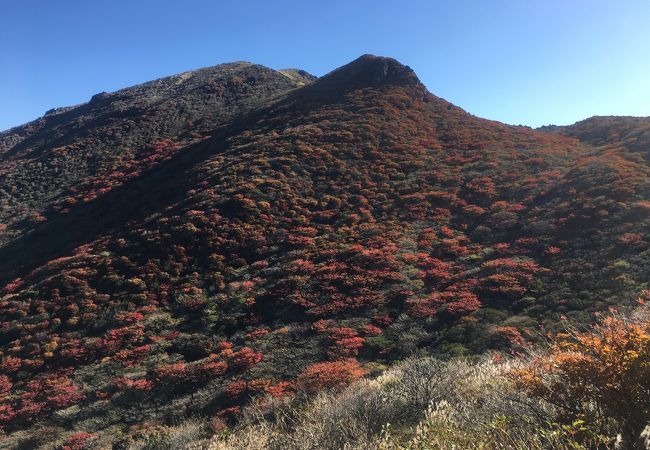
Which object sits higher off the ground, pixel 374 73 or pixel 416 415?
pixel 374 73

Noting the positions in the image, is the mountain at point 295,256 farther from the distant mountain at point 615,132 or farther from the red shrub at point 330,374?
the distant mountain at point 615,132

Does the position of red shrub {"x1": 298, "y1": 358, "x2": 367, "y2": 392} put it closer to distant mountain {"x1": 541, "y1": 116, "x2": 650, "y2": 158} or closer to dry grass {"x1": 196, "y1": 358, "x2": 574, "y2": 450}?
dry grass {"x1": 196, "y1": 358, "x2": 574, "y2": 450}

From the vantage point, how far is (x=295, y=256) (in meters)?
26.2

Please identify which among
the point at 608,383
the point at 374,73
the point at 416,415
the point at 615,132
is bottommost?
the point at 416,415

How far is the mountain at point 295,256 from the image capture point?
17.1 m

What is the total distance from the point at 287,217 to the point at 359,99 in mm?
27247

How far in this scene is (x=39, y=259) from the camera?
30.4 meters

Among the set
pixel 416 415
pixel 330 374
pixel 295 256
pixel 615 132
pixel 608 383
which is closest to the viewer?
pixel 608 383

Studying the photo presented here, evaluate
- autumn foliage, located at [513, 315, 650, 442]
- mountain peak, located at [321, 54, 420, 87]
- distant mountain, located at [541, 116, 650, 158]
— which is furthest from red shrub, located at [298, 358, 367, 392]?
mountain peak, located at [321, 54, 420, 87]

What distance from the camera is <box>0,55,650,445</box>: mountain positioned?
1709cm

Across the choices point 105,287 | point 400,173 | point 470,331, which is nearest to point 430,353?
point 470,331

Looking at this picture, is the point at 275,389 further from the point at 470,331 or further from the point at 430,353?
the point at 470,331

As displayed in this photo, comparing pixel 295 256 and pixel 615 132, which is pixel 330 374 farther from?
pixel 615 132

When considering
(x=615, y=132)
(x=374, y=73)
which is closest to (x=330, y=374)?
(x=615, y=132)
